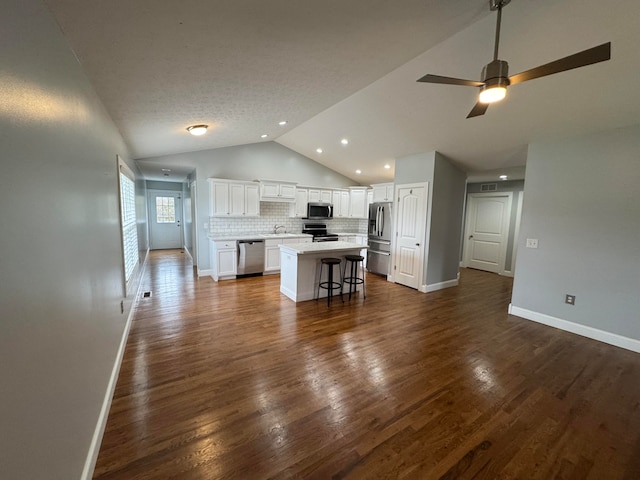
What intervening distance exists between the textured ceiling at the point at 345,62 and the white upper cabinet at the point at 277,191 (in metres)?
2.02

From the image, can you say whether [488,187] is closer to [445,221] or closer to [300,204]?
[445,221]

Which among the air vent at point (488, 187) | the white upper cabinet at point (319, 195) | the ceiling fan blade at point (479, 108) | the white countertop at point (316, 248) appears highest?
the ceiling fan blade at point (479, 108)

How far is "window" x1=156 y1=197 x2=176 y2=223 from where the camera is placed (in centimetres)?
938

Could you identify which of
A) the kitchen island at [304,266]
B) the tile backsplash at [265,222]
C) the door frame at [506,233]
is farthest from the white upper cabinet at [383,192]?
the door frame at [506,233]

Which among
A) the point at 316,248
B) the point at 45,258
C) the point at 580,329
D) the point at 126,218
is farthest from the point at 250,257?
the point at 580,329

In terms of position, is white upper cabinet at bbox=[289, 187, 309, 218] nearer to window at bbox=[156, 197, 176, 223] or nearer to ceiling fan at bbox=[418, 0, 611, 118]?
ceiling fan at bbox=[418, 0, 611, 118]

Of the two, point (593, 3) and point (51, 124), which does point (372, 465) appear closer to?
point (51, 124)

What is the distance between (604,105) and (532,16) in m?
1.61

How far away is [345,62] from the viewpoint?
258 centimetres

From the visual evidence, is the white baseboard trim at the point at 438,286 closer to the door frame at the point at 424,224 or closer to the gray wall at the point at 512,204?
the door frame at the point at 424,224

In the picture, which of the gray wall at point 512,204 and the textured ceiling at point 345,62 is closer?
the textured ceiling at point 345,62

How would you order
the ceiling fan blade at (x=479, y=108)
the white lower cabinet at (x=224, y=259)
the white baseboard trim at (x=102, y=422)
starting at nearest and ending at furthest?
the white baseboard trim at (x=102, y=422) → the ceiling fan blade at (x=479, y=108) → the white lower cabinet at (x=224, y=259)

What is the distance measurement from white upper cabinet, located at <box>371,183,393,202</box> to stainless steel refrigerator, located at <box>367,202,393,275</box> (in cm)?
26

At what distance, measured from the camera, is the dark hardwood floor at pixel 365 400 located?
1630mm
